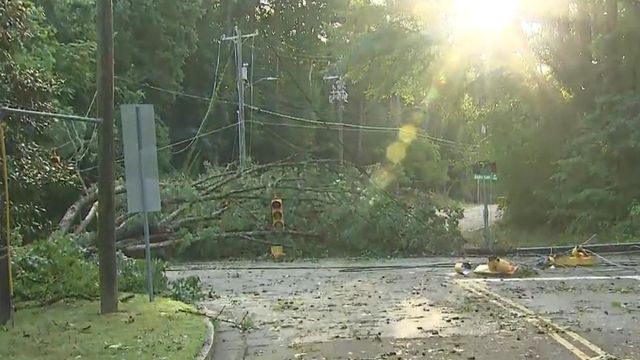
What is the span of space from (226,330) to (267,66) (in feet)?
158

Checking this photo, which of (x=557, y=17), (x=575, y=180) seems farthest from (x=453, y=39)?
(x=575, y=180)

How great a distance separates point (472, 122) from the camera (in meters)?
35.6

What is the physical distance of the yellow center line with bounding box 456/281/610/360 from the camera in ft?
30.4

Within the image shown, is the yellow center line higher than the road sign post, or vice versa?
the road sign post

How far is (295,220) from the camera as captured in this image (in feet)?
83.0

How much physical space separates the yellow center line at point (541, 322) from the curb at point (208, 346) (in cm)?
396

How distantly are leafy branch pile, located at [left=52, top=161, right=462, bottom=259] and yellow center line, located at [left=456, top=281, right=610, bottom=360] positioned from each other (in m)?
8.77

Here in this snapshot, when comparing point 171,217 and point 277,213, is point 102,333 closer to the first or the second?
point 277,213

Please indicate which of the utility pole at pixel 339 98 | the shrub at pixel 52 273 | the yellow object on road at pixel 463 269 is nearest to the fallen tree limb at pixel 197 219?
the yellow object on road at pixel 463 269

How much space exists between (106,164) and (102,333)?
2.55 m

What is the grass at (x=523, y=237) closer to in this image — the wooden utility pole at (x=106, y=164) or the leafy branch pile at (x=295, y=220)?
the leafy branch pile at (x=295, y=220)

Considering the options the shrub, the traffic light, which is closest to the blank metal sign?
the shrub

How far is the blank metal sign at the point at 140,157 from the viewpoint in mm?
12281

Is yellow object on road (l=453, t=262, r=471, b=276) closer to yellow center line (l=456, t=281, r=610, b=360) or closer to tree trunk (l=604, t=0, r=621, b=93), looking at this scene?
yellow center line (l=456, t=281, r=610, b=360)
